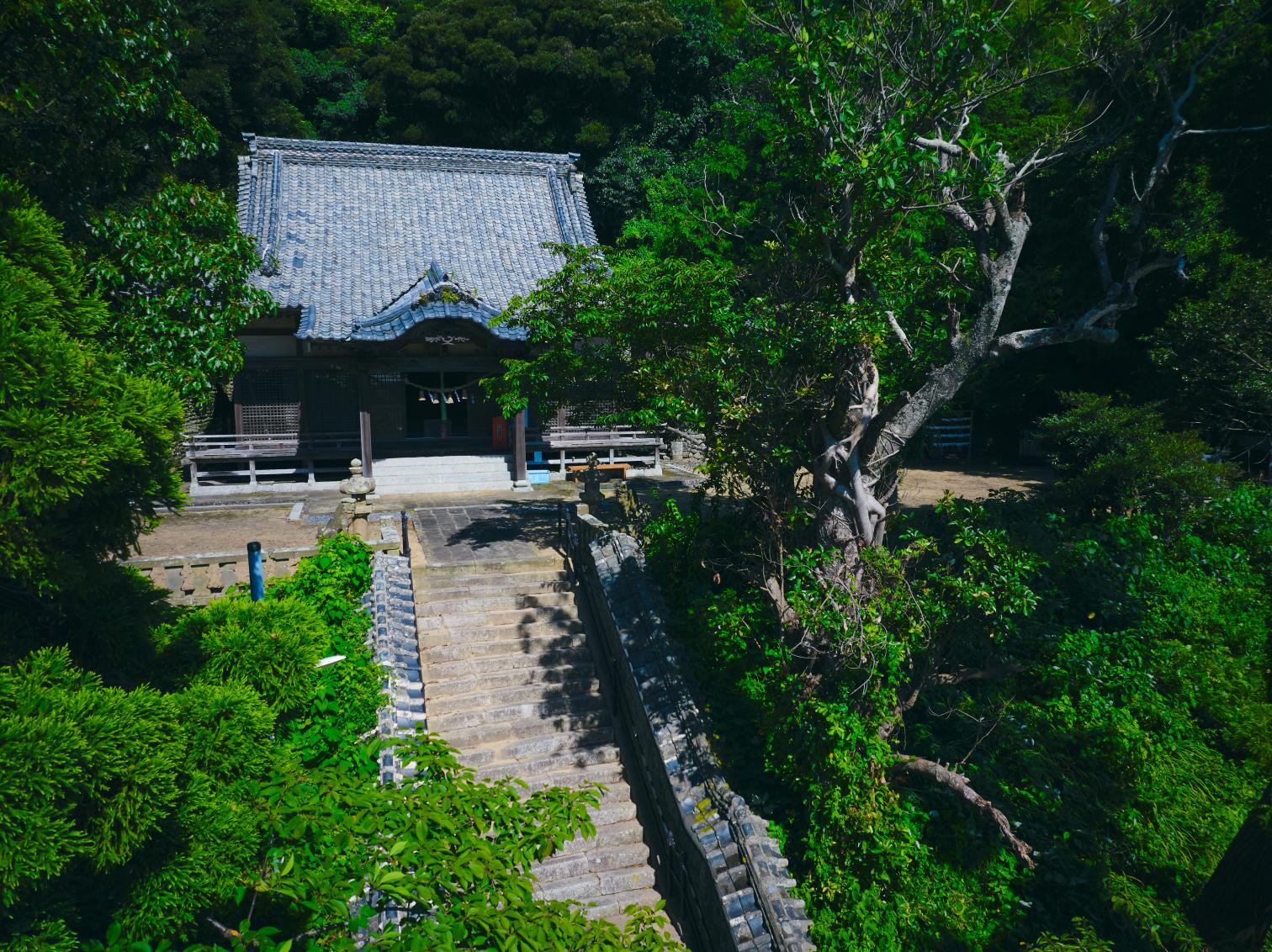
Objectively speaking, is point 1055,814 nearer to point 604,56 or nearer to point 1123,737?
point 1123,737

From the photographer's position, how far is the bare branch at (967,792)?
7.20m

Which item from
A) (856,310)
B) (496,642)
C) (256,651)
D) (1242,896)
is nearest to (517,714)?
(496,642)

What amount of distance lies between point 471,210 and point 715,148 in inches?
323

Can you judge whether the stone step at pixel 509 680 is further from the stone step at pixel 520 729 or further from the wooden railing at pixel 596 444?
the wooden railing at pixel 596 444

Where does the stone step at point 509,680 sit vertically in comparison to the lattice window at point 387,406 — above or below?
below

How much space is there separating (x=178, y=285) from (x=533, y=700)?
20.2 ft

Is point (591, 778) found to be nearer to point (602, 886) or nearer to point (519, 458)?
point (602, 886)

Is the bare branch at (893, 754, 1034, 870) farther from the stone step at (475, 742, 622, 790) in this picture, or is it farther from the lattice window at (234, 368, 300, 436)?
the lattice window at (234, 368, 300, 436)

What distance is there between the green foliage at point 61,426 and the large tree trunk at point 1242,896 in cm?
686

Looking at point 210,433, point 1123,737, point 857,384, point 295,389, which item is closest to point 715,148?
point 295,389

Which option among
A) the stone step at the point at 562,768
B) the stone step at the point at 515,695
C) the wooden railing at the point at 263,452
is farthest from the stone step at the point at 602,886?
the wooden railing at the point at 263,452

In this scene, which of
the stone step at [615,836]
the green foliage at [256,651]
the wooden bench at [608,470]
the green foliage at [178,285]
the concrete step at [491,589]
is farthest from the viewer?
the wooden bench at [608,470]

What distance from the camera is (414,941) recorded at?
9.43 ft

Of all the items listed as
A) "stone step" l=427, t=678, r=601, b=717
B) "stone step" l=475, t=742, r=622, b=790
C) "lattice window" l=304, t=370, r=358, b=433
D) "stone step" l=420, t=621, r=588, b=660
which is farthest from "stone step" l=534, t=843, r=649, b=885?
"lattice window" l=304, t=370, r=358, b=433
